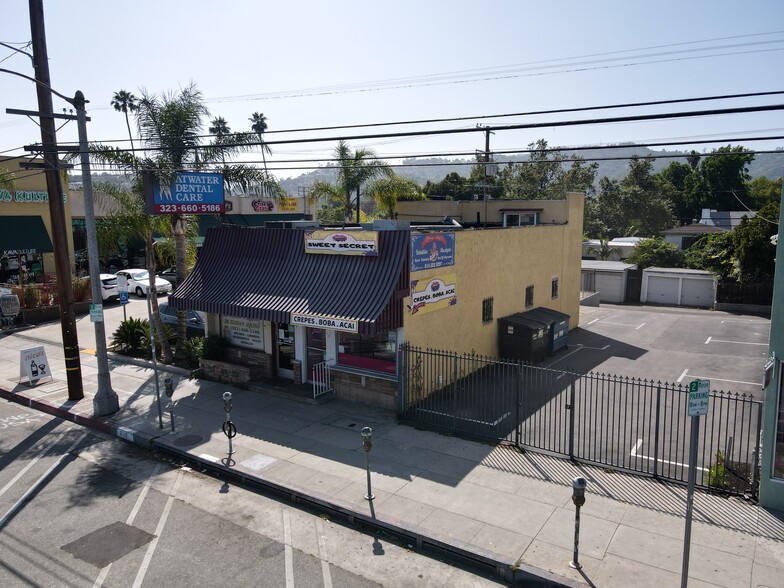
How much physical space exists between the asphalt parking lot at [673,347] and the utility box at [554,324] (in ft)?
1.14

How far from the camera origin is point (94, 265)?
14453mm

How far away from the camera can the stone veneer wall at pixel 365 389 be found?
1427 cm

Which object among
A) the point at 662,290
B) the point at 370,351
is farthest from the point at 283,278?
the point at 662,290

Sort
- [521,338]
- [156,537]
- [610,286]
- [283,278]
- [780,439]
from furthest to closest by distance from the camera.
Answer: [610,286], [521,338], [283,278], [780,439], [156,537]

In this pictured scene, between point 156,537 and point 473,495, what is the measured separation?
505 cm

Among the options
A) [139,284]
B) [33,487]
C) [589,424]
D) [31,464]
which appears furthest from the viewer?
[139,284]

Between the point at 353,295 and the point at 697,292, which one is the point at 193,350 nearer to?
the point at 353,295

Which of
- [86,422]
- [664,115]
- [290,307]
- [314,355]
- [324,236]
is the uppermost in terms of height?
[664,115]

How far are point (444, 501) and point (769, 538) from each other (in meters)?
4.72

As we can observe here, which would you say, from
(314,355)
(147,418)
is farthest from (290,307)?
(147,418)

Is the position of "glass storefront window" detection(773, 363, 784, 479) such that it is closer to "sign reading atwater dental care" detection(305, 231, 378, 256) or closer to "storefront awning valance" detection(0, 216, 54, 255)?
"sign reading atwater dental care" detection(305, 231, 378, 256)

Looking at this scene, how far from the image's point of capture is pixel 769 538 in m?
8.62

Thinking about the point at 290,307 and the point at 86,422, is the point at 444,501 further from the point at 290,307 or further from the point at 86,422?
the point at 86,422

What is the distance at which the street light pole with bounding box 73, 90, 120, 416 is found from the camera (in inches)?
554
